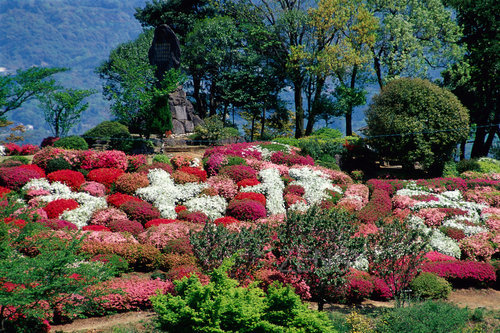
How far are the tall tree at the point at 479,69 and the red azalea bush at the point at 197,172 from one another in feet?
64.3

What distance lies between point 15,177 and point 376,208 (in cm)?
1561

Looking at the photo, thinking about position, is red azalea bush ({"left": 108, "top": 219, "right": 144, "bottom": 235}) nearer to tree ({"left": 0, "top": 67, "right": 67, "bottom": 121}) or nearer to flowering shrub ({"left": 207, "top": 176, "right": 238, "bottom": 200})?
flowering shrub ({"left": 207, "top": 176, "right": 238, "bottom": 200})

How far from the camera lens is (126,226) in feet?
54.3

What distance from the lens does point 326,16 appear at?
3572cm

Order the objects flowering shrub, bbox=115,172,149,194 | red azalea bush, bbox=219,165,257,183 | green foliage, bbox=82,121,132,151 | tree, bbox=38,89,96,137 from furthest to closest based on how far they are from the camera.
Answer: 1. tree, bbox=38,89,96,137
2. green foliage, bbox=82,121,132,151
3. red azalea bush, bbox=219,165,257,183
4. flowering shrub, bbox=115,172,149,194

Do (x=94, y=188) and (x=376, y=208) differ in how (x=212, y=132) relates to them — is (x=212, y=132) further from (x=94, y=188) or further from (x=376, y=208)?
(x=376, y=208)

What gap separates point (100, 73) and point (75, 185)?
37.3 m

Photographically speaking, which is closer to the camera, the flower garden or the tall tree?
the flower garden

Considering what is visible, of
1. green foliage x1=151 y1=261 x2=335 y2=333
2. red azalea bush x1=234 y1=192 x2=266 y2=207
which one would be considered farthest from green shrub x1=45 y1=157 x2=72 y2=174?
green foliage x1=151 y1=261 x2=335 y2=333

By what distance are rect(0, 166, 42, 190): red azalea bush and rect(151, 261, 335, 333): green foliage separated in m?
13.0

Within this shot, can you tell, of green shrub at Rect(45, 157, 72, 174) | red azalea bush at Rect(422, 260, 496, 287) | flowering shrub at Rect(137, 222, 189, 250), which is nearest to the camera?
red azalea bush at Rect(422, 260, 496, 287)

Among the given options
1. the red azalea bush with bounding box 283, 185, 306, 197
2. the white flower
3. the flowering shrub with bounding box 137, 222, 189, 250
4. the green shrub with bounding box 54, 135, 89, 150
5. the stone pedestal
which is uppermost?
the stone pedestal

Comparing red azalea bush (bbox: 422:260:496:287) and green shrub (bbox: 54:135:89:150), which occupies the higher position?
green shrub (bbox: 54:135:89:150)

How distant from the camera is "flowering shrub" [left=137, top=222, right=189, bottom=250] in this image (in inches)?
603
